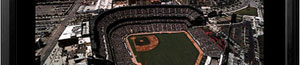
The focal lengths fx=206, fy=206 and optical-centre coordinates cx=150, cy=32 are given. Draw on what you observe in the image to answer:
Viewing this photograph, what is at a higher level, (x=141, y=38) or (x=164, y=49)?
(x=141, y=38)

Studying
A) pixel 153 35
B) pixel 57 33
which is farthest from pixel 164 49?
pixel 57 33

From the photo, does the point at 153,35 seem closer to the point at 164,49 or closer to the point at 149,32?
the point at 149,32

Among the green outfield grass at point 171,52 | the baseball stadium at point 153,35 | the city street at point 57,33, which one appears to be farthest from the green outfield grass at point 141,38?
the city street at point 57,33

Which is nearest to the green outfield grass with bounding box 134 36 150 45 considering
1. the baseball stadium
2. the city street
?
the baseball stadium

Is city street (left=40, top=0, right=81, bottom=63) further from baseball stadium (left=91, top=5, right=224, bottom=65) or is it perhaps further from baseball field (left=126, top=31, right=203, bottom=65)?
baseball field (left=126, top=31, right=203, bottom=65)

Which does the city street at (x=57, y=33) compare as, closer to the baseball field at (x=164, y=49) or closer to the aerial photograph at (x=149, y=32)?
the aerial photograph at (x=149, y=32)
